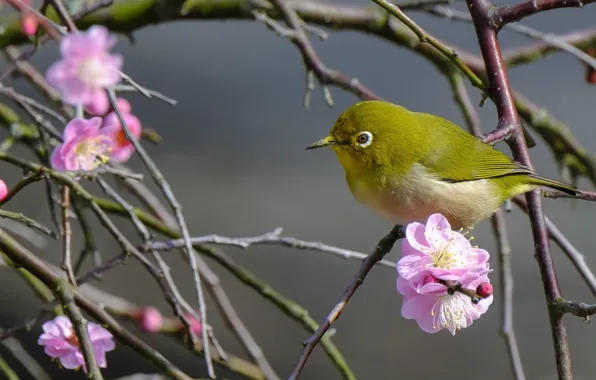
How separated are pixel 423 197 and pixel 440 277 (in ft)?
1.61

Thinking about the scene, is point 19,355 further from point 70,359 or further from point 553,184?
point 553,184

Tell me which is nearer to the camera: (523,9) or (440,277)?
(440,277)

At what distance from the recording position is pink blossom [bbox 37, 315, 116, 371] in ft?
4.71

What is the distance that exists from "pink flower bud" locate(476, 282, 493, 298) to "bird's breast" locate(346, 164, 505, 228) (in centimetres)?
44

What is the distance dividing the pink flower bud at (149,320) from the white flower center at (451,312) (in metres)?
0.92

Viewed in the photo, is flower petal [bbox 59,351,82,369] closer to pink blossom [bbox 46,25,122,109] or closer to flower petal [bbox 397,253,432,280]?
pink blossom [bbox 46,25,122,109]

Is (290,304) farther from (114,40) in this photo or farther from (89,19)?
(89,19)

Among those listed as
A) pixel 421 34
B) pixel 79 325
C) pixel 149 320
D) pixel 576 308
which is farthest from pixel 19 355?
pixel 576 308

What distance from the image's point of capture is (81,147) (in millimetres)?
1593

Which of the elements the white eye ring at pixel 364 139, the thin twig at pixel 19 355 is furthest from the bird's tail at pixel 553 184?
the thin twig at pixel 19 355

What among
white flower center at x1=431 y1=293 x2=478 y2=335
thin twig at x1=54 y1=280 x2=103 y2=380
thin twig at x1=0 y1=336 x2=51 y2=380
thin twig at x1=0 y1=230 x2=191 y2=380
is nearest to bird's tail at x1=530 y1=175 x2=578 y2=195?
white flower center at x1=431 y1=293 x2=478 y2=335

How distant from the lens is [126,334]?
124 centimetres

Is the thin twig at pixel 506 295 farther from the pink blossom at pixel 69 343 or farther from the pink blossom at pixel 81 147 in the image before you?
the pink blossom at pixel 81 147

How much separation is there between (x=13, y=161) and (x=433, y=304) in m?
0.71
